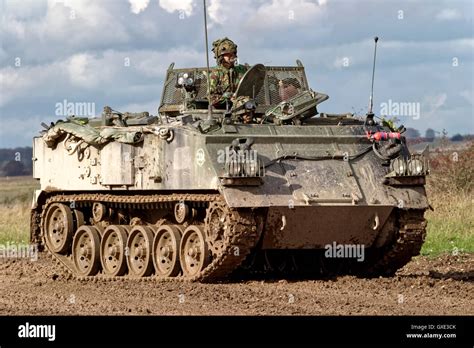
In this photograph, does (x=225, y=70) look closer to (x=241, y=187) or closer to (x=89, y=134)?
(x=89, y=134)

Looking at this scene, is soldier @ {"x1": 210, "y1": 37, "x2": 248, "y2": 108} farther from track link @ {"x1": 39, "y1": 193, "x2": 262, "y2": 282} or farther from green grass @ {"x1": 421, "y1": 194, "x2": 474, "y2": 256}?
green grass @ {"x1": 421, "y1": 194, "x2": 474, "y2": 256}

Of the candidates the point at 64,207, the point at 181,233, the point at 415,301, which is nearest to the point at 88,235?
the point at 64,207

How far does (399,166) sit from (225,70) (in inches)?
158

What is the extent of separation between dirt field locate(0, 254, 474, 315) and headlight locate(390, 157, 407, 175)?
5.39ft

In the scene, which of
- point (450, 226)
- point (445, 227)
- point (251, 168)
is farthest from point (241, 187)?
point (450, 226)

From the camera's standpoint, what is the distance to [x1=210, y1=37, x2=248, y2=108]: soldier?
2206cm

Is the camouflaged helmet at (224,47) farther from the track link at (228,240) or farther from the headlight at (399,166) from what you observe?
the headlight at (399,166)

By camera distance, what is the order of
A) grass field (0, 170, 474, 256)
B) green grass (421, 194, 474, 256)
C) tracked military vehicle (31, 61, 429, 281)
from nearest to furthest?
tracked military vehicle (31, 61, 429, 281) < green grass (421, 194, 474, 256) < grass field (0, 170, 474, 256)

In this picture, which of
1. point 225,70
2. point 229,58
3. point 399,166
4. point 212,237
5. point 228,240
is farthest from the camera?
point 229,58

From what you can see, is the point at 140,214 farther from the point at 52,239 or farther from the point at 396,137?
the point at 396,137

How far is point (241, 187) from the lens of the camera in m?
18.6

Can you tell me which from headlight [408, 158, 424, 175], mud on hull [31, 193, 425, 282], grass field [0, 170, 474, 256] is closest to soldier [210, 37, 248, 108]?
mud on hull [31, 193, 425, 282]

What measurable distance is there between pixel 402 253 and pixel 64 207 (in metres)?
6.45
